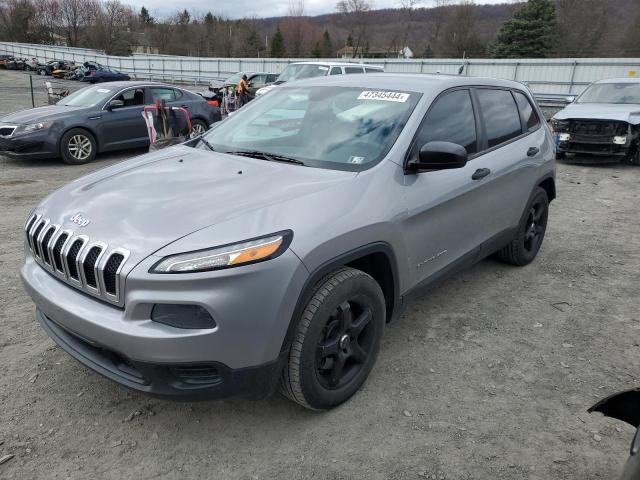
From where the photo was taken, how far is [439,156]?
117 inches

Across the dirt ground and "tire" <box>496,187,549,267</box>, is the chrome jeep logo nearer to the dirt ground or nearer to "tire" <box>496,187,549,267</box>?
the dirt ground

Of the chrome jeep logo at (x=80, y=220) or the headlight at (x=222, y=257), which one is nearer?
the headlight at (x=222, y=257)

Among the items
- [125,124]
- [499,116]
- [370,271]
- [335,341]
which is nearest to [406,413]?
[335,341]

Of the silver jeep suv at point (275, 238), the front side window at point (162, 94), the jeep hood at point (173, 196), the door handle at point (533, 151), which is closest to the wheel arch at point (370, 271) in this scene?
the silver jeep suv at point (275, 238)

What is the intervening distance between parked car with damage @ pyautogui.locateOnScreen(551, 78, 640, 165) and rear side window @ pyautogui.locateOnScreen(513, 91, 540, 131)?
607cm

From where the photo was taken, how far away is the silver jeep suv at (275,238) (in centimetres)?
223

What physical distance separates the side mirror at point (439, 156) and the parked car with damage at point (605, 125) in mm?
8365

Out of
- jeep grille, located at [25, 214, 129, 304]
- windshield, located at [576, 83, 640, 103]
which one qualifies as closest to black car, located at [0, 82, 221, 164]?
jeep grille, located at [25, 214, 129, 304]

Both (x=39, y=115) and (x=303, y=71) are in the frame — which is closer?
(x=39, y=115)

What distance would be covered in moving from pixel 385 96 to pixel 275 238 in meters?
1.60

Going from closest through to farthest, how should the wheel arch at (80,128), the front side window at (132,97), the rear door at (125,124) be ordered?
the wheel arch at (80,128)
the rear door at (125,124)
the front side window at (132,97)

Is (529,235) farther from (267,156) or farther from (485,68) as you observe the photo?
(485,68)

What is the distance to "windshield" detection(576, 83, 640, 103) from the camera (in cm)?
1058

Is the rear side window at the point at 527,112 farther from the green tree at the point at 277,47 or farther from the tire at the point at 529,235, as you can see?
the green tree at the point at 277,47
